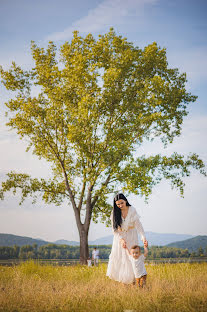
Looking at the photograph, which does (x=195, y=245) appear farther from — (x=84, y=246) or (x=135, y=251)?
(x=135, y=251)

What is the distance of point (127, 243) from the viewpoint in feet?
26.8

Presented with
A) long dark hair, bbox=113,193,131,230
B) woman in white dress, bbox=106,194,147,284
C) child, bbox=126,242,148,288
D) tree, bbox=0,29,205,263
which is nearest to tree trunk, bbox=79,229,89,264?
tree, bbox=0,29,205,263

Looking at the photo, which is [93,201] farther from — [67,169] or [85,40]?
[85,40]

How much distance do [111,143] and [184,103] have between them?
6816 millimetres

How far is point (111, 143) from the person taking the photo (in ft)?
60.2

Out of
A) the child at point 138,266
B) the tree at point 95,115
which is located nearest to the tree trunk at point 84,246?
the tree at point 95,115

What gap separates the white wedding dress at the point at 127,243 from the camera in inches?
313

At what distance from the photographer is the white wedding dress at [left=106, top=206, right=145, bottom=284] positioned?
7.95 m

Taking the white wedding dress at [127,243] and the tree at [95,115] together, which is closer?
the white wedding dress at [127,243]

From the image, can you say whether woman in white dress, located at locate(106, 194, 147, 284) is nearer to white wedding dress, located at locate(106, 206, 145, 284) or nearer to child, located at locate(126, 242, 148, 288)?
white wedding dress, located at locate(106, 206, 145, 284)

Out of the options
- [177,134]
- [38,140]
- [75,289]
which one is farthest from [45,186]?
[75,289]

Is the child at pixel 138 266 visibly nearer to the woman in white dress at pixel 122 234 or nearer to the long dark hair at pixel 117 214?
the woman in white dress at pixel 122 234

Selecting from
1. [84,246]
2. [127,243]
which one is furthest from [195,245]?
[127,243]

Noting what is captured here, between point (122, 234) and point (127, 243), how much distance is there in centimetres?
26
